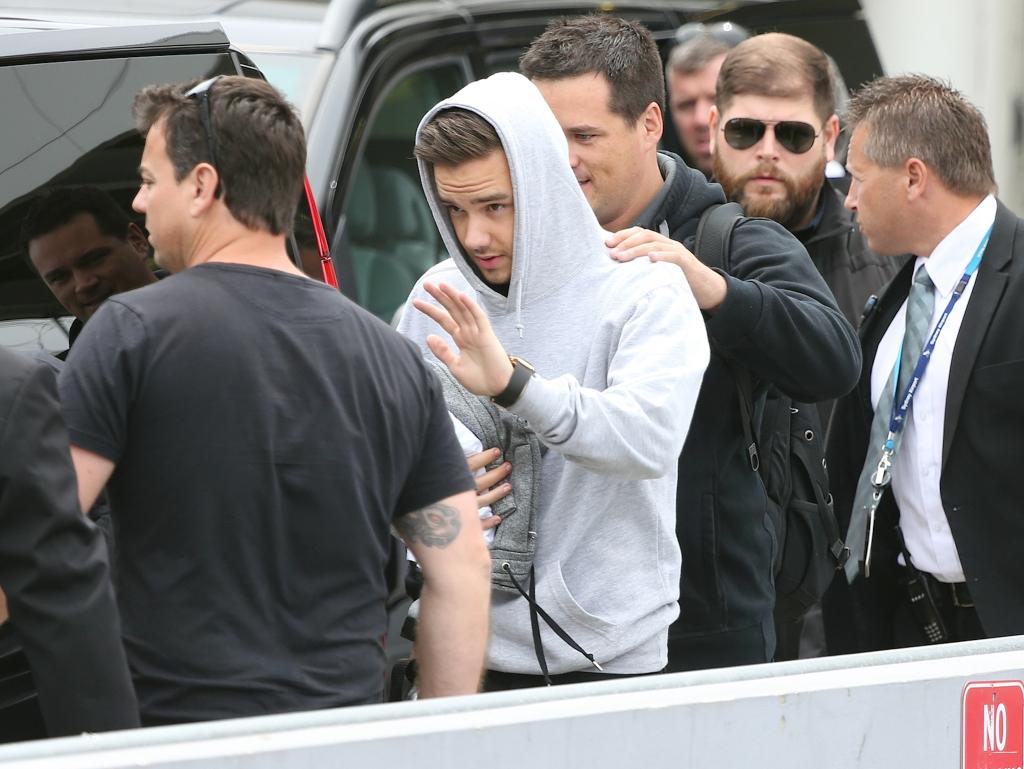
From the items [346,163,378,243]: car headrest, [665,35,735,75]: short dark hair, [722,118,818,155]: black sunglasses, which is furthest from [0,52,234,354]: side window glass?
[665,35,735,75]: short dark hair

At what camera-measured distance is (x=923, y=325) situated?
3.47 m

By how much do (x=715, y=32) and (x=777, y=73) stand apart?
4.40 feet

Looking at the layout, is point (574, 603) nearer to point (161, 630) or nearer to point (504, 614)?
point (504, 614)

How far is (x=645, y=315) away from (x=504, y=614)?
0.55 metres

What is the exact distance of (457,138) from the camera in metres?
2.59

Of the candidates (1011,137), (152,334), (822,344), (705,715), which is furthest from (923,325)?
(1011,137)

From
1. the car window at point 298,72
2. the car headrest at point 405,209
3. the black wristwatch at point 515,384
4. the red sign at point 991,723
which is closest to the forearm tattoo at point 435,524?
the black wristwatch at point 515,384

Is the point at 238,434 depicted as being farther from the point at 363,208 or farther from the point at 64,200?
Result: the point at 363,208

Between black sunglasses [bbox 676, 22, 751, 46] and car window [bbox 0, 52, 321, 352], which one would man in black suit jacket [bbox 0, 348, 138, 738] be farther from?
black sunglasses [bbox 676, 22, 751, 46]

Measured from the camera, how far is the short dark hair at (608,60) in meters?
3.06

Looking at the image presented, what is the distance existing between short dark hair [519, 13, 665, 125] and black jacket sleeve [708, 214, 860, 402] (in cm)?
32

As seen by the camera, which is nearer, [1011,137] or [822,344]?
[822,344]

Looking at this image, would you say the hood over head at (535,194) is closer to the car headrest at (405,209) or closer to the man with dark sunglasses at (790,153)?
the man with dark sunglasses at (790,153)

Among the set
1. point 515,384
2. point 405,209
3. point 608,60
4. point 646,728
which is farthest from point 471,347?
point 405,209
